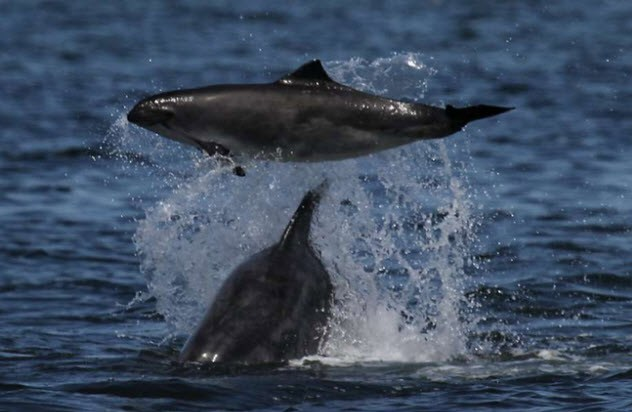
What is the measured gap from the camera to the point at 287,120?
11820 mm

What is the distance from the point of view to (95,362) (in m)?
12.9

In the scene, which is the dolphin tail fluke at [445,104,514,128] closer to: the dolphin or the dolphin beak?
the dolphin

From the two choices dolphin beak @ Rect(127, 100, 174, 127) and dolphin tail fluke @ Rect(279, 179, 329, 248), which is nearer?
dolphin beak @ Rect(127, 100, 174, 127)

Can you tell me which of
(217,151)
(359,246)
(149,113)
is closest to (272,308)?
(217,151)

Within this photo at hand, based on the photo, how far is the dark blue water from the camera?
11.9 metres

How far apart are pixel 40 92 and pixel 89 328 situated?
55.7 feet

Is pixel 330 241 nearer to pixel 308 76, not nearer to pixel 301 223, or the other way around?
pixel 301 223

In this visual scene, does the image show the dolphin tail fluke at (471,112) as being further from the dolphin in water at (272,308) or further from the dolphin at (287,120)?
the dolphin in water at (272,308)

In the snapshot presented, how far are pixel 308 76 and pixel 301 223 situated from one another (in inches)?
51.7

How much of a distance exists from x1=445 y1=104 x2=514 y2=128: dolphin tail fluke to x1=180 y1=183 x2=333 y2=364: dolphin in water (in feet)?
5.35

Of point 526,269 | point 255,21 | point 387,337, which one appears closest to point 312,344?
point 387,337

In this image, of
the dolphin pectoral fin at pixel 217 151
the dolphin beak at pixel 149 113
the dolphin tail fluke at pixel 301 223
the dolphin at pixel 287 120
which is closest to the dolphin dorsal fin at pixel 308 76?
the dolphin at pixel 287 120

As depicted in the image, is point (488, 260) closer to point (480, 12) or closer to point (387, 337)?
point (387, 337)

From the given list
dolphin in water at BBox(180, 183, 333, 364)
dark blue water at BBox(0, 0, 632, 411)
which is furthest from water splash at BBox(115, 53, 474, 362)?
dolphin in water at BBox(180, 183, 333, 364)
